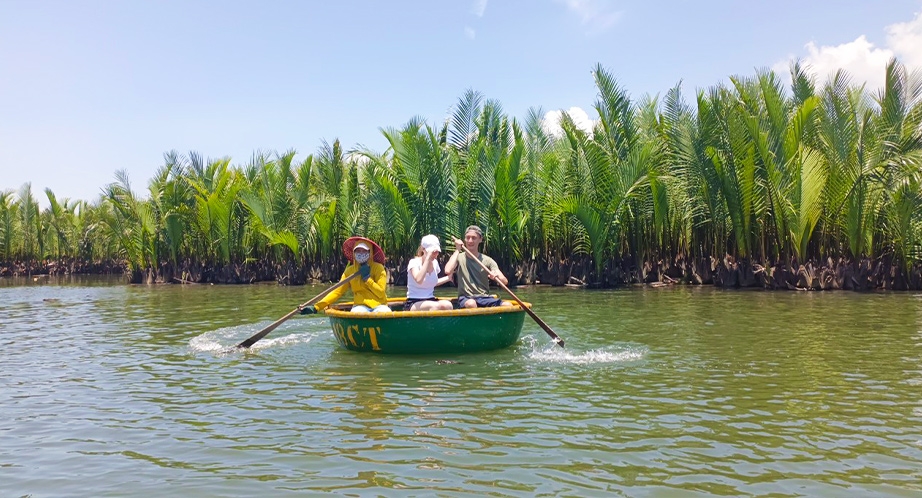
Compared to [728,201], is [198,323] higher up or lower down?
lower down

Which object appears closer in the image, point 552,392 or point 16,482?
point 16,482

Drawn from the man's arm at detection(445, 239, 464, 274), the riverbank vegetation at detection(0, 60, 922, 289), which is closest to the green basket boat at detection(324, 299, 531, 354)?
the man's arm at detection(445, 239, 464, 274)

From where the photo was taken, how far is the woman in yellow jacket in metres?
9.89

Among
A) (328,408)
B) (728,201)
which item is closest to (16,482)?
(328,408)

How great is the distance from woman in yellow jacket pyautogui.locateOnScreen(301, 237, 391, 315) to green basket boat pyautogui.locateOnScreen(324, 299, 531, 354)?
685mm

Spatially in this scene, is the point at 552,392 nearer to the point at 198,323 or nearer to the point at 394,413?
the point at 394,413

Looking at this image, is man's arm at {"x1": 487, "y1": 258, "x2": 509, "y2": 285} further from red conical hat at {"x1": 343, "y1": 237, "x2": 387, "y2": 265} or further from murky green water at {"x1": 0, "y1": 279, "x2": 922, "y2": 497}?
red conical hat at {"x1": 343, "y1": 237, "x2": 387, "y2": 265}

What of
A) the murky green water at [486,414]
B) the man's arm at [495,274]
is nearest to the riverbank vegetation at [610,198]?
the murky green water at [486,414]

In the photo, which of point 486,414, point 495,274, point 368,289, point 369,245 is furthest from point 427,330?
point 486,414

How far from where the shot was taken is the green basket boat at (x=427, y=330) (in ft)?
29.2

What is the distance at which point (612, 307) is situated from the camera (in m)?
14.9

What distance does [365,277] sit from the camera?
33.0ft

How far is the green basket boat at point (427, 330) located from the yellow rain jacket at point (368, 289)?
67 cm

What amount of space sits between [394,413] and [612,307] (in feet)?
30.0
